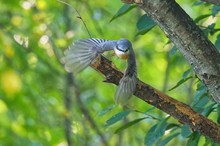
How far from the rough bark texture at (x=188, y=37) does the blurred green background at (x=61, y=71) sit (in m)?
1.21

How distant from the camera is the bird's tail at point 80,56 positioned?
987mm

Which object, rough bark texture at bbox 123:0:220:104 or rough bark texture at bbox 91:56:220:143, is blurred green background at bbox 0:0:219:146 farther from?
rough bark texture at bbox 123:0:220:104

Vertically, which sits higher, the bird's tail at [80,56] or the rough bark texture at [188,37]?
the rough bark texture at [188,37]

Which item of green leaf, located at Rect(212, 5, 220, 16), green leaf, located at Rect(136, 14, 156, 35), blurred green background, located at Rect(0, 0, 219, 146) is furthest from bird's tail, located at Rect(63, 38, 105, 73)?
blurred green background, located at Rect(0, 0, 219, 146)

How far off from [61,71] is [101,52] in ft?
6.71

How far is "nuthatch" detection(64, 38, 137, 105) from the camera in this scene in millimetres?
990

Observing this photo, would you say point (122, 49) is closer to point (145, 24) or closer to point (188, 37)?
point (188, 37)

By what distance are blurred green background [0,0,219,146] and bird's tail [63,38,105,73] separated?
121cm

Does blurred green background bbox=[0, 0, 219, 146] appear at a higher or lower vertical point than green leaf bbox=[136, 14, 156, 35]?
lower

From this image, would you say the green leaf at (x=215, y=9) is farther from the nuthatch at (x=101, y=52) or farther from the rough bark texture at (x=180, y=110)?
the nuthatch at (x=101, y=52)

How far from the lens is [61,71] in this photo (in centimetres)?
305

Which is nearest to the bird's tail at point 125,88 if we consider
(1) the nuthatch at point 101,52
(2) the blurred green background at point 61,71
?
(1) the nuthatch at point 101,52

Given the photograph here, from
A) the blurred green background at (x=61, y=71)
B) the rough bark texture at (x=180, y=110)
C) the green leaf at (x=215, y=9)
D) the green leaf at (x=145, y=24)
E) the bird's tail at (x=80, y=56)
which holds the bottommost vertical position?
the blurred green background at (x=61, y=71)

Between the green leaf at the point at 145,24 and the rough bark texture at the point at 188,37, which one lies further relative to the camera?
the green leaf at the point at 145,24
